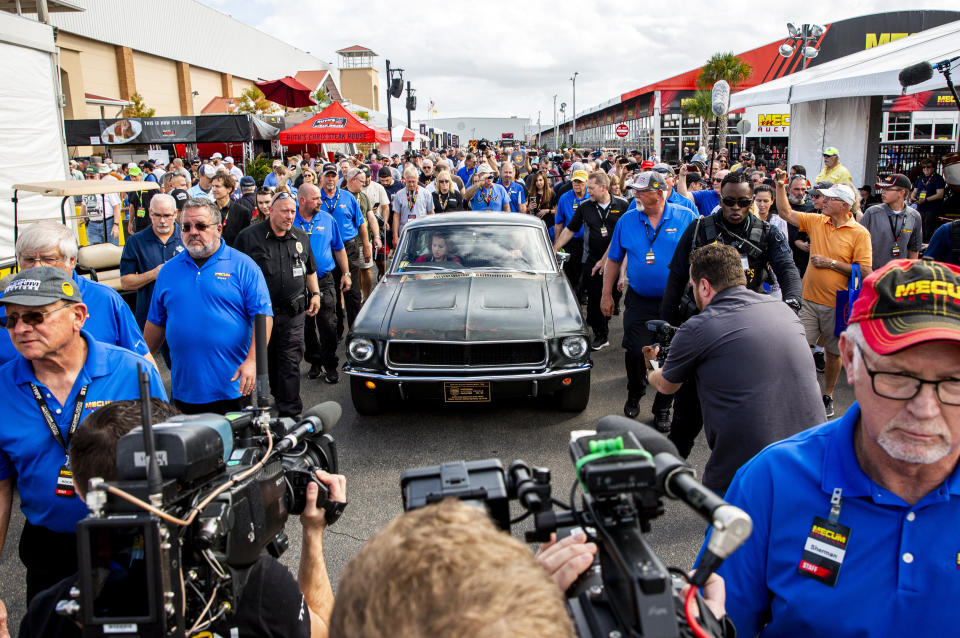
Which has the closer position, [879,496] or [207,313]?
[879,496]

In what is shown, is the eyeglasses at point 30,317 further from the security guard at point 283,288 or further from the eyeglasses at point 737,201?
the eyeglasses at point 737,201

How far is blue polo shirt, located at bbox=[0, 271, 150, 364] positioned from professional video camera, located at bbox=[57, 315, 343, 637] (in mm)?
2092

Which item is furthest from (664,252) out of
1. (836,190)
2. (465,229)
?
(465,229)

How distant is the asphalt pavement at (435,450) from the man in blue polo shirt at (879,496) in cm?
227

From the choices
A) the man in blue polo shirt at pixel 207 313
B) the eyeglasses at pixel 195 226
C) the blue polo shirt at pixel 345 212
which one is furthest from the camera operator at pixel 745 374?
the blue polo shirt at pixel 345 212

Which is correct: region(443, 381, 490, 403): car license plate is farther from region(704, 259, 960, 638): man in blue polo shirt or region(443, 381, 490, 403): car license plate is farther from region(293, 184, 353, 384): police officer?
region(704, 259, 960, 638): man in blue polo shirt

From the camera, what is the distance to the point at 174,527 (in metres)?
1.42

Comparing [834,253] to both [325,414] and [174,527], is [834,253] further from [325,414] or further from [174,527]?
[174,527]

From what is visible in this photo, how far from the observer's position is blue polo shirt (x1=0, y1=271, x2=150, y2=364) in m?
3.53

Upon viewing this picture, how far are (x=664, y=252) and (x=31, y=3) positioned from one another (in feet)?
44.7

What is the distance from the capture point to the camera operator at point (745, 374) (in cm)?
299

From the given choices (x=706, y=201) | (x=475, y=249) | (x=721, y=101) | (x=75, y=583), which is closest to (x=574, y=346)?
(x=475, y=249)

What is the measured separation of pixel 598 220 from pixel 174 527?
7141 millimetres

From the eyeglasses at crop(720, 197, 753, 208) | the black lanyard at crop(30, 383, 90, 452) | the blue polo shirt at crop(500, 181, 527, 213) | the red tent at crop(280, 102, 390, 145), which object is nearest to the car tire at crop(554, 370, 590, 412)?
the eyeglasses at crop(720, 197, 753, 208)
